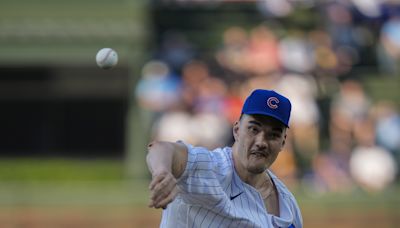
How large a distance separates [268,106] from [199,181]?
39 centimetres

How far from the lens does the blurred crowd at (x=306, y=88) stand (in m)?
12.0

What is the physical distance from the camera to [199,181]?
3283mm

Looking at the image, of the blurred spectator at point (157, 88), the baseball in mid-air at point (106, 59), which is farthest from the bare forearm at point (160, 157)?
the blurred spectator at point (157, 88)

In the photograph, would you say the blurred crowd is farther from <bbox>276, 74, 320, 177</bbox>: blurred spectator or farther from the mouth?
the mouth

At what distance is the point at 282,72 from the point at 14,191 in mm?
4018

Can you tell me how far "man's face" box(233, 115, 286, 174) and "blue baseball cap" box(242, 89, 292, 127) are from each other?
2cm

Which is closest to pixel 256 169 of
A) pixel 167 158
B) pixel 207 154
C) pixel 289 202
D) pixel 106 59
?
pixel 207 154

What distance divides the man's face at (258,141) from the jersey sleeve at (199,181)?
0.14 m

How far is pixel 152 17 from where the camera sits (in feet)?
44.0

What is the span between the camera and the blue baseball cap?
3.35m

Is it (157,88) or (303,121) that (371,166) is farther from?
(157,88)

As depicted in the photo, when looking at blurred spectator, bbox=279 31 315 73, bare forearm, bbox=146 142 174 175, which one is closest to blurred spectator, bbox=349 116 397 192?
blurred spectator, bbox=279 31 315 73

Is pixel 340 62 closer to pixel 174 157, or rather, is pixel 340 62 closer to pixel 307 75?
pixel 307 75

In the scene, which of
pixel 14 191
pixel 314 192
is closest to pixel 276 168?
pixel 314 192
